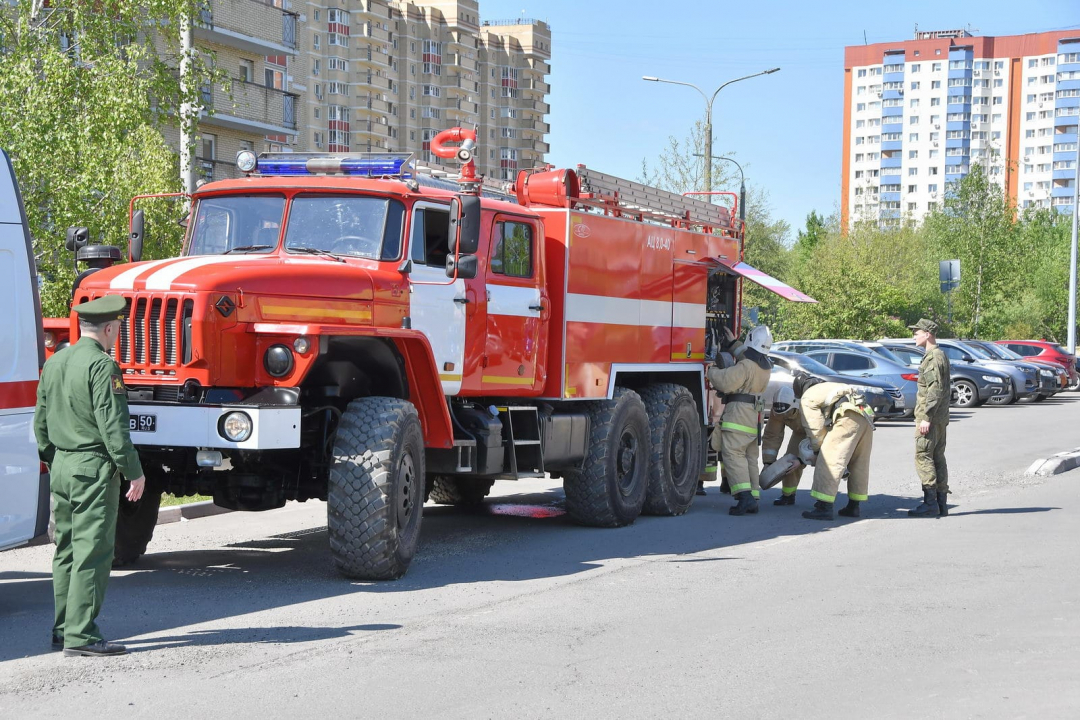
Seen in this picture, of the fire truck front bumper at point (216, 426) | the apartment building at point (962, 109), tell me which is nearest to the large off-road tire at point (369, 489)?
the fire truck front bumper at point (216, 426)

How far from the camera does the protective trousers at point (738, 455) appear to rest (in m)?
13.1

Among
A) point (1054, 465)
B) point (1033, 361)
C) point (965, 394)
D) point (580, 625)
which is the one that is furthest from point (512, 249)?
point (1033, 361)

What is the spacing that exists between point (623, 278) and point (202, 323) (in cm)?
512

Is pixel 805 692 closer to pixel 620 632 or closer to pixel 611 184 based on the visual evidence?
pixel 620 632

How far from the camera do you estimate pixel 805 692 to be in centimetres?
614

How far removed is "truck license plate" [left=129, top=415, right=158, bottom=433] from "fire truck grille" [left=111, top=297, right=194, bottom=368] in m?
0.34

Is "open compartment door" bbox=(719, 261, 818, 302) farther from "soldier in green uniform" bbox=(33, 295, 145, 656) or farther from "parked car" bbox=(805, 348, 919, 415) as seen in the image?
"parked car" bbox=(805, 348, 919, 415)

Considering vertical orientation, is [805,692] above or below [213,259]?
below

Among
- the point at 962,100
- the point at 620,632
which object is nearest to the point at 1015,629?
the point at 620,632

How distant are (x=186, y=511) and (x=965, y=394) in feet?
84.2

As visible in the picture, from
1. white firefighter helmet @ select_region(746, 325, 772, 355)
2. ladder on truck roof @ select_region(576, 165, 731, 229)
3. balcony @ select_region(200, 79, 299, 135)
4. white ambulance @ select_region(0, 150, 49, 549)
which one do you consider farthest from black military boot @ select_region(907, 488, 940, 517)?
balcony @ select_region(200, 79, 299, 135)

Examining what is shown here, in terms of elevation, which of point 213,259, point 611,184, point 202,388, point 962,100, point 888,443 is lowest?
point 888,443

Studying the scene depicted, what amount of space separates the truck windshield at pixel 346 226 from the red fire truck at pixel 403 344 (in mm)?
14

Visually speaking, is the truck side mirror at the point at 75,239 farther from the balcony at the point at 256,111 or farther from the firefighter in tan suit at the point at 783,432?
the balcony at the point at 256,111
